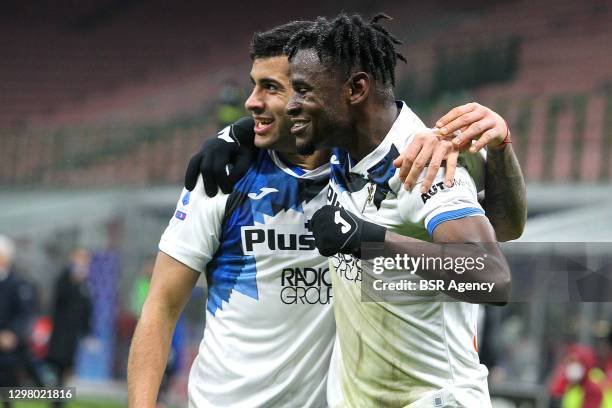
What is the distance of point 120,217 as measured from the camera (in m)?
15.5

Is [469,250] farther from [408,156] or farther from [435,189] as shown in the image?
[408,156]

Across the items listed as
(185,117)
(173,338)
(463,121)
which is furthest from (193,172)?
(185,117)

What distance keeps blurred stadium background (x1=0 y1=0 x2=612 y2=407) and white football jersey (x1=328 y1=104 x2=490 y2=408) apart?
420 cm

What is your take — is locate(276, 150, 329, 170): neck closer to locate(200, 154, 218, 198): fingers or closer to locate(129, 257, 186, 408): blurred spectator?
locate(200, 154, 218, 198): fingers

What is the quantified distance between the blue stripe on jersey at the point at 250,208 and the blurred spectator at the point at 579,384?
177 inches

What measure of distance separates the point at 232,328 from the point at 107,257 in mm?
10240

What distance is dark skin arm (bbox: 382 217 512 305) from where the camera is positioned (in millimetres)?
2879

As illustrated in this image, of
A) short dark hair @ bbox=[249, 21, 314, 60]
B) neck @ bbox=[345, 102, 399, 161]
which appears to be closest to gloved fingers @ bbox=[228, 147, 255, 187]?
short dark hair @ bbox=[249, 21, 314, 60]

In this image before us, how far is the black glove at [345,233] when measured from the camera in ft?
9.65

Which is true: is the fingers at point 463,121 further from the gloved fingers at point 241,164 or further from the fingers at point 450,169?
the gloved fingers at point 241,164

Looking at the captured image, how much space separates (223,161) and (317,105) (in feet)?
1.84

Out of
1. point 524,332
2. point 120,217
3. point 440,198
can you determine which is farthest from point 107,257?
point 440,198

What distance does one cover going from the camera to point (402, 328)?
3186mm

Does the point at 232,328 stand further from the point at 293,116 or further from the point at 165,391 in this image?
the point at 165,391
